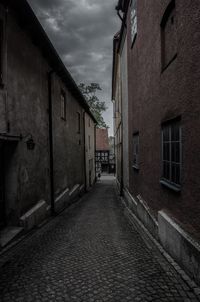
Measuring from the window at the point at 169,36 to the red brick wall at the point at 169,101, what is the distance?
0.15 meters

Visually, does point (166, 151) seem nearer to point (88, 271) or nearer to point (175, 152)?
point (175, 152)

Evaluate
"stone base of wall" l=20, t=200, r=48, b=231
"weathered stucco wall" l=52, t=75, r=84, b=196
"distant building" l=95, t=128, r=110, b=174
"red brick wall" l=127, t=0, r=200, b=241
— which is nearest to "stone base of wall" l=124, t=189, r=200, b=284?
"red brick wall" l=127, t=0, r=200, b=241

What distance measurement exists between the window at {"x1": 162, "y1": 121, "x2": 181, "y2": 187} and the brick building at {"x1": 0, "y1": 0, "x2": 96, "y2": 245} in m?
3.64

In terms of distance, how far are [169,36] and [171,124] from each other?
199 centimetres

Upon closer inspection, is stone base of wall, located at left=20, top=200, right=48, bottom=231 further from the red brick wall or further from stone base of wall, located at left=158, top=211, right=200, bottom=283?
stone base of wall, located at left=158, top=211, right=200, bottom=283

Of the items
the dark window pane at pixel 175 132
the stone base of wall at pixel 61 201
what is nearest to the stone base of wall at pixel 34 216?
the stone base of wall at pixel 61 201

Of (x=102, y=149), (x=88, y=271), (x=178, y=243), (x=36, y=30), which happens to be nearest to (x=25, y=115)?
(x=36, y=30)

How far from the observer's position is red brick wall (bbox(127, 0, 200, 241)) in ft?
14.8

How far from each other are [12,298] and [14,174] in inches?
143

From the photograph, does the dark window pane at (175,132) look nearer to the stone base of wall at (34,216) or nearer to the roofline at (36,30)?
the stone base of wall at (34,216)

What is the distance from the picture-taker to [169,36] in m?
6.24

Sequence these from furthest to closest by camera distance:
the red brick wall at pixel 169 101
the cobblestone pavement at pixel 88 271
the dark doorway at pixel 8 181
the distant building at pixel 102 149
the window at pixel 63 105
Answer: the distant building at pixel 102 149
the window at pixel 63 105
the dark doorway at pixel 8 181
the red brick wall at pixel 169 101
the cobblestone pavement at pixel 88 271

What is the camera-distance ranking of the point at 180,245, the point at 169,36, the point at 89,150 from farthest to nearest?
the point at 89,150 < the point at 169,36 < the point at 180,245

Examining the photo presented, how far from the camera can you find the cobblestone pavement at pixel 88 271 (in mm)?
4012
